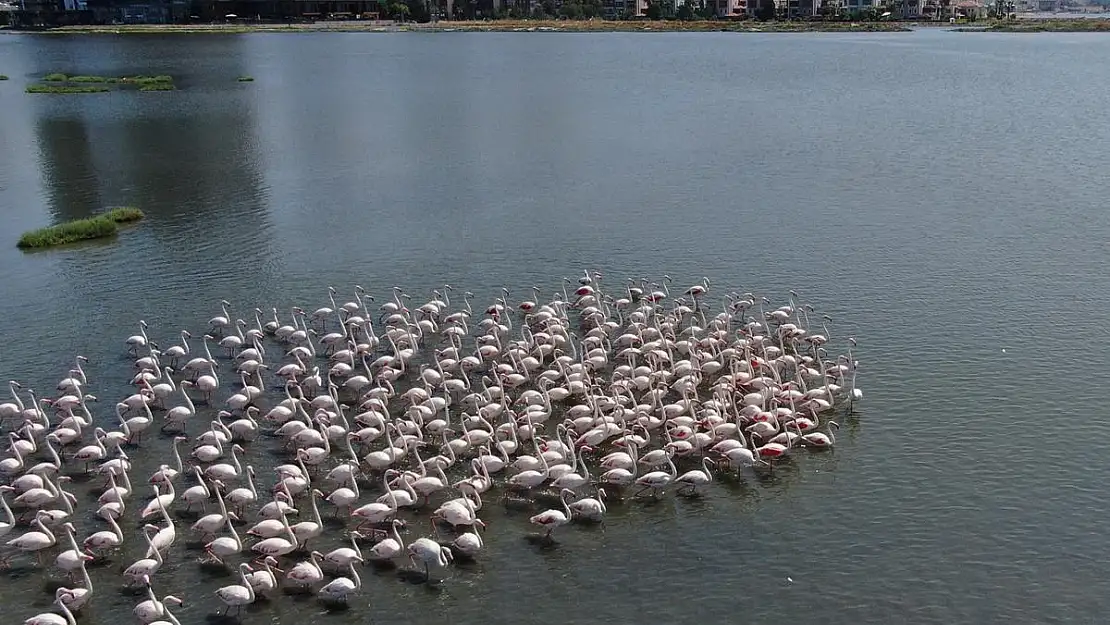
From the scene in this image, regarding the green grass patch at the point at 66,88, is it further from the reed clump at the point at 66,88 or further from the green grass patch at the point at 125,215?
the green grass patch at the point at 125,215

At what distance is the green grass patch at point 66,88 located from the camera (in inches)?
3685

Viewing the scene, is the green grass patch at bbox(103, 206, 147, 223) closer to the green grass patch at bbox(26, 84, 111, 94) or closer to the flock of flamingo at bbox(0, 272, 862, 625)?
the flock of flamingo at bbox(0, 272, 862, 625)

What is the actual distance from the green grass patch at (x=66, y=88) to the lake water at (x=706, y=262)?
3.05 metres

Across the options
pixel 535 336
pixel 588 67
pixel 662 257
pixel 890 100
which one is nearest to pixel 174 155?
pixel 662 257

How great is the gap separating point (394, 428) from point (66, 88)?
84.2m

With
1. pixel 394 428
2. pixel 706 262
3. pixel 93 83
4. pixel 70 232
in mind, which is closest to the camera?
pixel 394 428

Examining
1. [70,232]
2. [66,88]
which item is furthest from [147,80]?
[70,232]

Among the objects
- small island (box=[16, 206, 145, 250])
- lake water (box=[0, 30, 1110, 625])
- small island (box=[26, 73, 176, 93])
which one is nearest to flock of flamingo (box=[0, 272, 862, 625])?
lake water (box=[0, 30, 1110, 625])

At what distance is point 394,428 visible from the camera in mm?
24547

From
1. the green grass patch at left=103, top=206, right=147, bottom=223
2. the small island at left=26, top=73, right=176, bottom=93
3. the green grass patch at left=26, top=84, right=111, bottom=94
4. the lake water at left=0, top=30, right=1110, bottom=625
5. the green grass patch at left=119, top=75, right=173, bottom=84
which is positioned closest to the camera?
the lake water at left=0, top=30, right=1110, bottom=625

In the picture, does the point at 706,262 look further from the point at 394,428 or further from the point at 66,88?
the point at 66,88

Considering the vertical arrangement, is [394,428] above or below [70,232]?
below

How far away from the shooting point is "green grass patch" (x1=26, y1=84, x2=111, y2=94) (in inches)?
3685

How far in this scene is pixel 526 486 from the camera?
74.5ft
